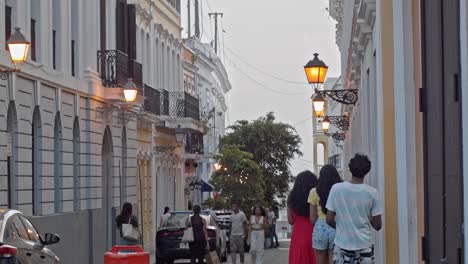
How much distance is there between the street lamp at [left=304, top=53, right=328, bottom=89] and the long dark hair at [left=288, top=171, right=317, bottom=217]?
1002 centimetres

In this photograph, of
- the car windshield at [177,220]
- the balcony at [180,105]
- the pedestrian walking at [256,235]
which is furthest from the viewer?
the balcony at [180,105]

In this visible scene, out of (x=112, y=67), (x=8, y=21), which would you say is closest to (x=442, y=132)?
(x=8, y=21)

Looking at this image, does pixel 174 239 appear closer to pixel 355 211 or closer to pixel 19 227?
pixel 19 227

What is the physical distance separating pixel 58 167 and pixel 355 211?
1777 cm

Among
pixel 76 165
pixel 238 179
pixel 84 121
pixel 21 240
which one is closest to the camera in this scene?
pixel 21 240

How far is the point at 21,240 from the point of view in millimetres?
15141

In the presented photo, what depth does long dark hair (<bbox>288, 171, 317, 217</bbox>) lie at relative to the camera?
12.9 m

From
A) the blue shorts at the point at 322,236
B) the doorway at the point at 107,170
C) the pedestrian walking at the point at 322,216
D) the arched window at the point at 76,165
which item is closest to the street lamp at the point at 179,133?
the doorway at the point at 107,170

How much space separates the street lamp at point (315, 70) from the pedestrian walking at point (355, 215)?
12.2 meters

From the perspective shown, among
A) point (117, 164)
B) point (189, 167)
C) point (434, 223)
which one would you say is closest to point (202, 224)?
point (117, 164)

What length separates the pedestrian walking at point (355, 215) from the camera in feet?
34.8

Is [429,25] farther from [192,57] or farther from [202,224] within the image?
[192,57]

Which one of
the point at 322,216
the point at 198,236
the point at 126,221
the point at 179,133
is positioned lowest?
the point at 198,236

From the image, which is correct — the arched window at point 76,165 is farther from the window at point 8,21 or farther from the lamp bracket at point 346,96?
the lamp bracket at point 346,96
